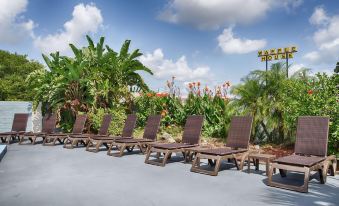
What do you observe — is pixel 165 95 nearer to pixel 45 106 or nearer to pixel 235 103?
pixel 235 103

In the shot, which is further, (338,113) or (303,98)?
(303,98)

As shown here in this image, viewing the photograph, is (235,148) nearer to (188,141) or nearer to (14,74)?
(188,141)

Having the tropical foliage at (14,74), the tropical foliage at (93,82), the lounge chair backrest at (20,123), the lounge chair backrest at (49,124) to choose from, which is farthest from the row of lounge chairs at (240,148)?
the tropical foliage at (14,74)

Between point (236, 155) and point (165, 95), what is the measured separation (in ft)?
24.5

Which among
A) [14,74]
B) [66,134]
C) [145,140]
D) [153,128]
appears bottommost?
[66,134]

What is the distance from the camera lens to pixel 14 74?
27.9 m

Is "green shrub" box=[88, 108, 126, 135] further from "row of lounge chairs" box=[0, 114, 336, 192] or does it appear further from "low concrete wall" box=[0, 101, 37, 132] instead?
"low concrete wall" box=[0, 101, 37, 132]

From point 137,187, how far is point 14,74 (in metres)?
26.0

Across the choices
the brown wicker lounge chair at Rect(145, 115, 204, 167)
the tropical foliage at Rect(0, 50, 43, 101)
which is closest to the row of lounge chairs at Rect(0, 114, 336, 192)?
the brown wicker lounge chair at Rect(145, 115, 204, 167)

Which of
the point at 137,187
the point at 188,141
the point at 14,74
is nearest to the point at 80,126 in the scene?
the point at 188,141

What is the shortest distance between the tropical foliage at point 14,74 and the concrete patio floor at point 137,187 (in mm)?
18240

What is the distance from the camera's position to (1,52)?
30828mm

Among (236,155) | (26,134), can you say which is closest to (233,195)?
(236,155)

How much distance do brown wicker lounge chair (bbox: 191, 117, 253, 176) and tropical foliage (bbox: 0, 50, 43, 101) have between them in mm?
19578
